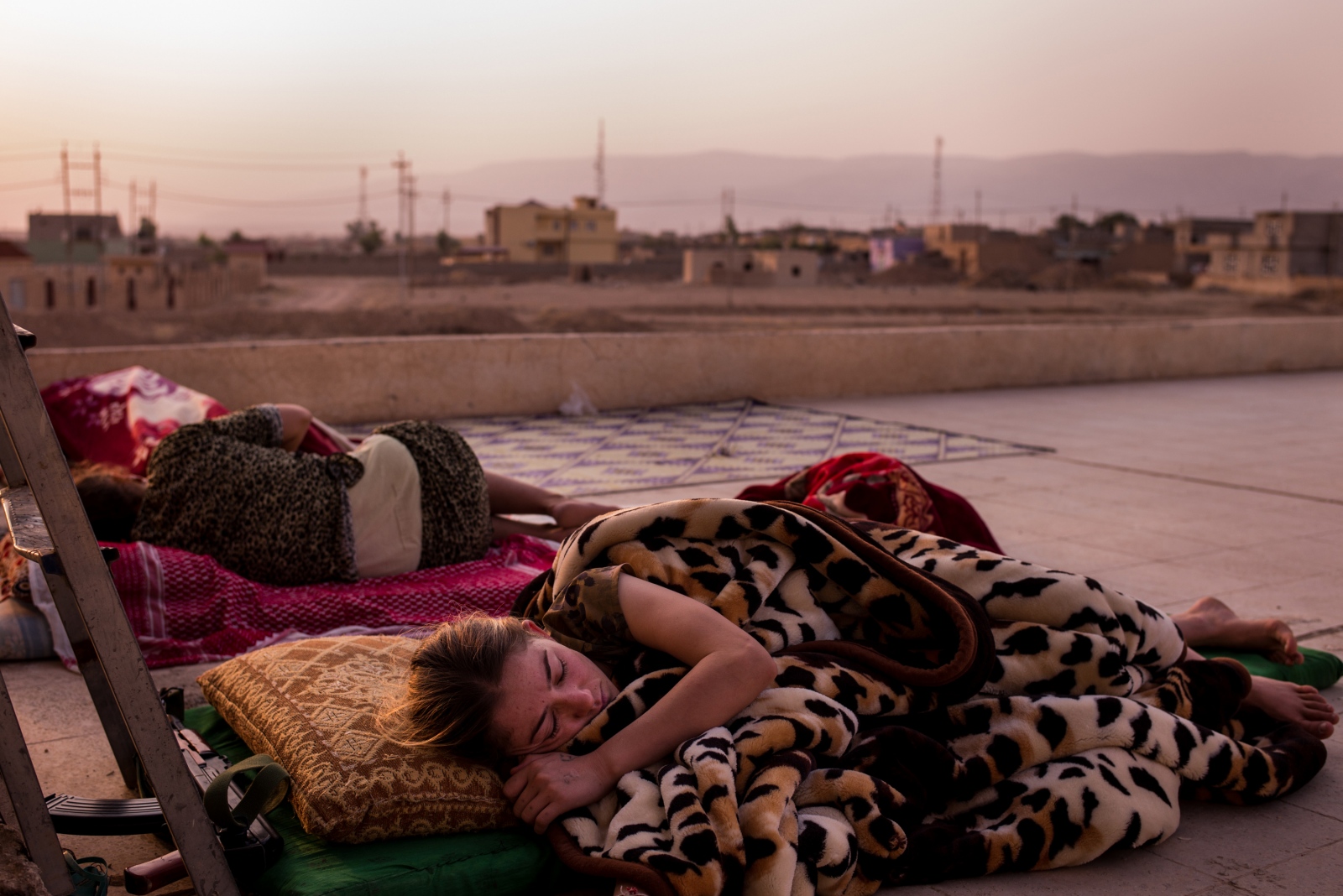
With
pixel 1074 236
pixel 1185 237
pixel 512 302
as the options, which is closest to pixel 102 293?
pixel 512 302

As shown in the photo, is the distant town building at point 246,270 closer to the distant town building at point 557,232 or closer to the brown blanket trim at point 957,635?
the distant town building at point 557,232

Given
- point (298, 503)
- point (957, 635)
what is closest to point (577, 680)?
point (957, 635)

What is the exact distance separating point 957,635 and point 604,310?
30.5 meters

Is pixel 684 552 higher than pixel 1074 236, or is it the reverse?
pixel 1074 236

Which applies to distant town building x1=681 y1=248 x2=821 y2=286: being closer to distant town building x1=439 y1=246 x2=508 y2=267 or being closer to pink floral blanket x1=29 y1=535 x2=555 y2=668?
distant town building x1=439 y1=246 x2=508 y2=267

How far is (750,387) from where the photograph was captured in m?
8.92

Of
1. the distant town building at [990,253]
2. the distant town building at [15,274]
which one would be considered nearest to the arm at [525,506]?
the distant town building at [15,274]

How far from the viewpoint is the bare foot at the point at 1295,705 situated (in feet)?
8.44

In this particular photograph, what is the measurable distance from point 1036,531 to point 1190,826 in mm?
2485

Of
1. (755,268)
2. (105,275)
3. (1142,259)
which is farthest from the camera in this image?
(1142,259)

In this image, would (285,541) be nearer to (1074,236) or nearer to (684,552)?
(684,552)

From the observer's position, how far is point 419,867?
1.96 meters

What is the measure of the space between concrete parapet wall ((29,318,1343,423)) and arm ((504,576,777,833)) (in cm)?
532

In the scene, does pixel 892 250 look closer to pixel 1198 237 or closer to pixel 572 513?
pixel 1198 237
